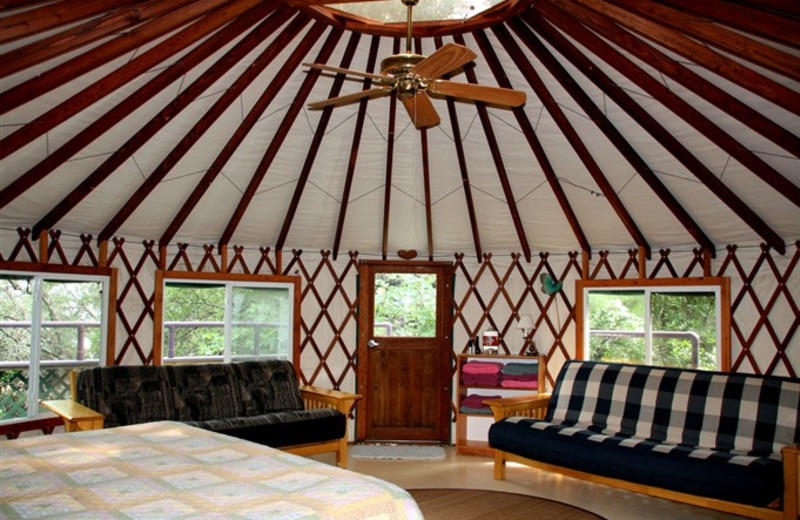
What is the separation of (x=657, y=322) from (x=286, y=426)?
122 inches

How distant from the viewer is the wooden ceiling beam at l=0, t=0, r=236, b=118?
2.85m

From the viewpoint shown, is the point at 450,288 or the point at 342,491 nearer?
the point at 342,491

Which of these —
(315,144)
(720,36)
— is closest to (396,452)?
(315,144)

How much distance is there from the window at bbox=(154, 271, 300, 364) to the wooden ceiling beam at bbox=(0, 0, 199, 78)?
305 cm

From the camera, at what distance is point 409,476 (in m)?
4.93

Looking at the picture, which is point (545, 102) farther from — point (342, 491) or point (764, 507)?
point (342, 491)

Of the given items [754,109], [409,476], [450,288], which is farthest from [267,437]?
[754,109]

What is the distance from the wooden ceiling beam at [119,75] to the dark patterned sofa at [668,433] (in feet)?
10.3

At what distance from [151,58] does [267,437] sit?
8.42 feet

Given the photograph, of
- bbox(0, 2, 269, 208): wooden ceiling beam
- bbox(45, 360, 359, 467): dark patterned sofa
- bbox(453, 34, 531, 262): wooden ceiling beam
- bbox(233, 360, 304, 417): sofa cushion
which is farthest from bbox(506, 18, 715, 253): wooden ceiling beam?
bbox(233, 360, 304, 417): sofa cushion

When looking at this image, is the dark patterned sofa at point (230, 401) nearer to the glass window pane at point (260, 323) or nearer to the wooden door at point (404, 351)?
the glass window pane at point (260, 323)

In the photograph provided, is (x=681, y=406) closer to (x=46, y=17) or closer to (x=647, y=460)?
(x=647, y=460)

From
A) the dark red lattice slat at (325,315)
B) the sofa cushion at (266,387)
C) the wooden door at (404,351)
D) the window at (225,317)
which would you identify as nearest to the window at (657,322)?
the wooden door at (404,351)

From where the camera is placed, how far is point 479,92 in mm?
2848
